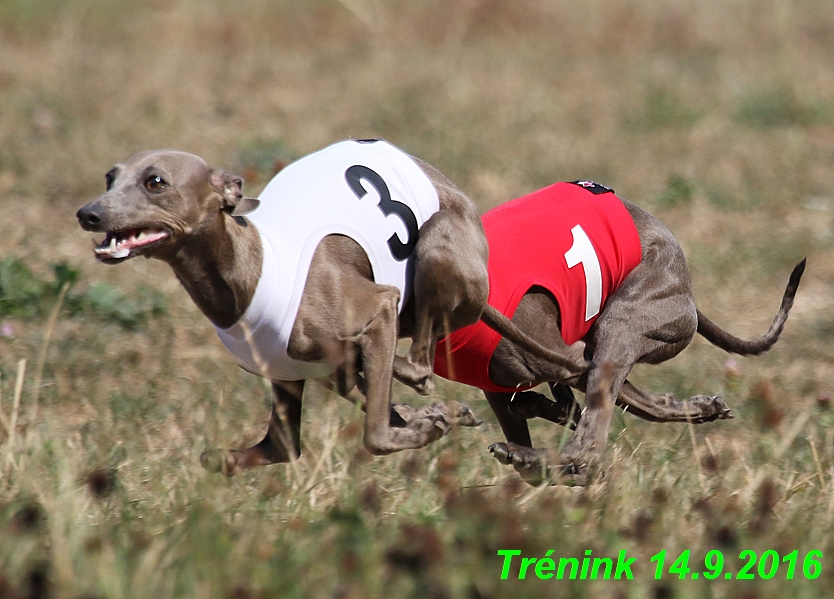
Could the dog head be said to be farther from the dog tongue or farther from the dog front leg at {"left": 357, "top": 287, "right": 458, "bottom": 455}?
the dog front leg at {"left": 357, "top": 287, "right": 458, "bottom": 455}

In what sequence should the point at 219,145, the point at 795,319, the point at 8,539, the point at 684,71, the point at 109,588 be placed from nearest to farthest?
the point at 109,588 → the point at 8,539 → the point at 795,319 → the point at 219,145 → the point at 684,71

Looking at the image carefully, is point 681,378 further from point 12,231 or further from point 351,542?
point 12,231

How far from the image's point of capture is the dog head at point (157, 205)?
3.38 m

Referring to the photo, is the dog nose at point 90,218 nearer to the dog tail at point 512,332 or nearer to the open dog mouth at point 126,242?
the open dog mouth at point 126,242

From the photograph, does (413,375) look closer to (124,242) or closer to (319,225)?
(319,225)

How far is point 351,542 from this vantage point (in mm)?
2789

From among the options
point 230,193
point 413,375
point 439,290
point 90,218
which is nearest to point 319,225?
point 230,193

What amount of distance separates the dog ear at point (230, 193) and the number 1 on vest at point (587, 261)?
1.20 metres

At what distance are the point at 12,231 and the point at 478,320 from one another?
3.75m

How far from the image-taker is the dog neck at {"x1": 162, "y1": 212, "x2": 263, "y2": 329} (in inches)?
141

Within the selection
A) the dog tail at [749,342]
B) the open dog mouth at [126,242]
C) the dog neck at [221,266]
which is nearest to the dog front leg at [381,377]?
the dog neck at [221,266]

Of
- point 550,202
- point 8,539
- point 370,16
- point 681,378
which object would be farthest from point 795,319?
point 370,16

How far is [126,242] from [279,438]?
91cm

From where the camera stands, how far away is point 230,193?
11.9ft
